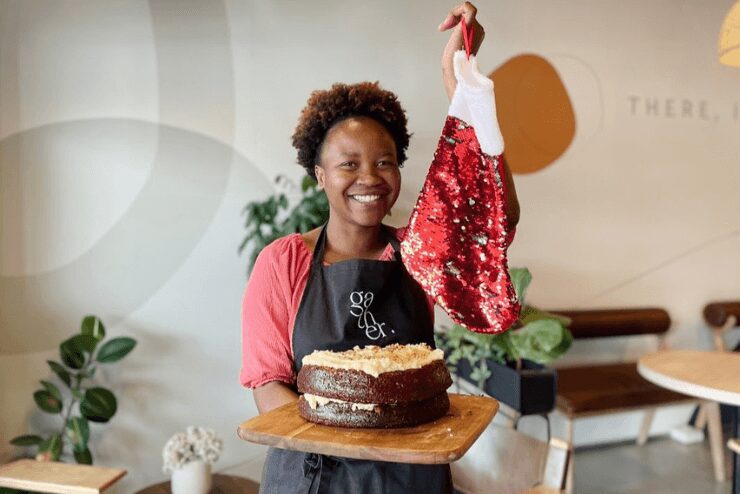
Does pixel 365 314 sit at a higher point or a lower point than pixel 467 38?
lower

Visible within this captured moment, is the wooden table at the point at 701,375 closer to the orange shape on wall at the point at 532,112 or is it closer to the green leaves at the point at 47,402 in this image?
the orange shape on wall at the point at 532,112

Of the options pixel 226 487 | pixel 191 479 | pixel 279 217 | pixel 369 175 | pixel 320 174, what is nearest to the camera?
pixel 369 175

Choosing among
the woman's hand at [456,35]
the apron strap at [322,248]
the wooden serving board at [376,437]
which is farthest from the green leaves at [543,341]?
Result: the woman's hand at [456,35]

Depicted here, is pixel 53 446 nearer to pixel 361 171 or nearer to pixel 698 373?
pixel 361 171

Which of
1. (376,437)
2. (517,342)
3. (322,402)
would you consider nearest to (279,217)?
(517,342)

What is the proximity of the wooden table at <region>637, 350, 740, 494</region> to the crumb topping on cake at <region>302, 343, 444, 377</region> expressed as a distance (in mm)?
2067

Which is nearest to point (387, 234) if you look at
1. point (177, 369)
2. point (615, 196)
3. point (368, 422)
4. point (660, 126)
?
point (368, 422)

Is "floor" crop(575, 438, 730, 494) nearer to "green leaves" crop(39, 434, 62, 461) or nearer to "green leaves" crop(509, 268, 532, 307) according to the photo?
"green leaves" crop(509, 268, 532, 307)

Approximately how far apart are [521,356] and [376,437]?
185 cm

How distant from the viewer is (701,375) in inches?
118

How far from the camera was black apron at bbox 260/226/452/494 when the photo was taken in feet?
4.23

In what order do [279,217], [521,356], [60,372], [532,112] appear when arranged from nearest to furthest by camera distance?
[60,372]
[521,356]
[279,217]
[532,112]

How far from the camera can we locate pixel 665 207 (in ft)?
14.4

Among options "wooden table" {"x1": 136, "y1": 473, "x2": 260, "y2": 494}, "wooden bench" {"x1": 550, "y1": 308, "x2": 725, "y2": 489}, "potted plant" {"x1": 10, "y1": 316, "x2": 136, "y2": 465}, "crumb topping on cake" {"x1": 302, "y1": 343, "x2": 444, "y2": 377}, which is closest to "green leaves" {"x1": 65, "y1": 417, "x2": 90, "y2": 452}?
"potted plant" {"x1": 10, "y1": 316, "x2": 136, "y2": 465}
